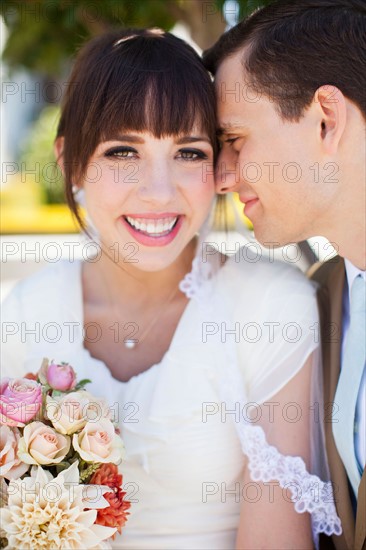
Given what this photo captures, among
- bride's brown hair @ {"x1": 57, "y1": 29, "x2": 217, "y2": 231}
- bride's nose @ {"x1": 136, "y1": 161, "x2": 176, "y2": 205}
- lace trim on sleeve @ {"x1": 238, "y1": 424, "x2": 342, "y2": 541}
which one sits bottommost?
lace trim on sleeve @ {"x1": 238, "y1": 424, "x2": 342, "y2": 541}

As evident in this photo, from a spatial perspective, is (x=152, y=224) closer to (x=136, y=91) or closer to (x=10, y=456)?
(x=136, y=91)

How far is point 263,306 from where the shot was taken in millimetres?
2814

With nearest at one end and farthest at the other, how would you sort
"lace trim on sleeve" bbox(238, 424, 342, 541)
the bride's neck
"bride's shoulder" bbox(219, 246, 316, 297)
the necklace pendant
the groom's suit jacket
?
Result: the groom's suit jacket < "lace trim on sleeve" bbox(238, 424, 342, 541) < "bride's shoulder" bbox(219, 246, 316, 297) < the necklace pendant < the bride's neck

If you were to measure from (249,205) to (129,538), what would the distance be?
1332 millimetres

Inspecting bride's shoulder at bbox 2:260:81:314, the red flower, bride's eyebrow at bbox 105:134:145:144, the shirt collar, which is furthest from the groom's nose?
the red flower

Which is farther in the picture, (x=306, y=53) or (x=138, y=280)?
(x=138, y=280)

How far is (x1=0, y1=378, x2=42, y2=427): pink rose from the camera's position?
2.16 meters

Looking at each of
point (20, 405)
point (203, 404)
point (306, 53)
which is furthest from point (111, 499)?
point (306, 53)

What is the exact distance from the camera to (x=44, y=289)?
3055mm

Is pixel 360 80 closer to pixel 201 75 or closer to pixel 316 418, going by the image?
pixel 201 75

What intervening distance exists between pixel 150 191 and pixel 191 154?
253mm

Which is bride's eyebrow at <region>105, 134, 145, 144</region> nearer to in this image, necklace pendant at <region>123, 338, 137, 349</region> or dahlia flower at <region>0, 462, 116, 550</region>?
necklace pendant at <region>123, 338, 137, 349</region>

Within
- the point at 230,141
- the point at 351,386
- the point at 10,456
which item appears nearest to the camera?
the point at 10,456

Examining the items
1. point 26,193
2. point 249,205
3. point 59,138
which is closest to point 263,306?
point 249,205
